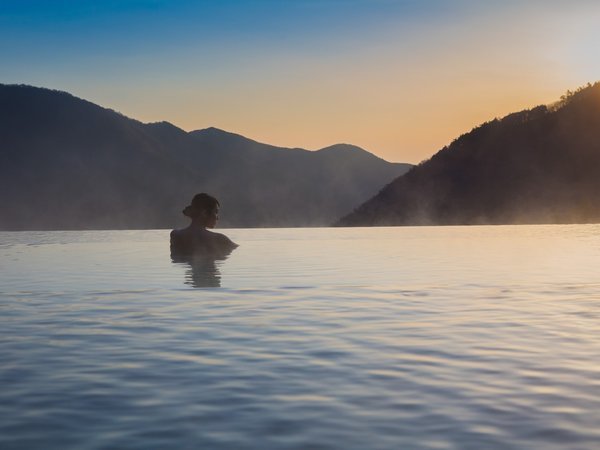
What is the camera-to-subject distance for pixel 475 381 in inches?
313

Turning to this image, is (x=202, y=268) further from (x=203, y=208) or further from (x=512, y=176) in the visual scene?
(x=512, y=176)

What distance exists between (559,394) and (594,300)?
28.9 feet

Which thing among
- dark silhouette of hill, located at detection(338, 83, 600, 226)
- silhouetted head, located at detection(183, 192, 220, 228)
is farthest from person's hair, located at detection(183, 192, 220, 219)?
dark silhouette of hill, located at detection(338, 83, 600, 226)

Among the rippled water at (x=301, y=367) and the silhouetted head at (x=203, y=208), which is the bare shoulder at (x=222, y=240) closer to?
the silhouetted head at (x=203, y=208)

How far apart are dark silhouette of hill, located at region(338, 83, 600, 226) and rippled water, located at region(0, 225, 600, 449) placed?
13840 centimetres

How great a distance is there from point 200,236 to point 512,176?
147 m

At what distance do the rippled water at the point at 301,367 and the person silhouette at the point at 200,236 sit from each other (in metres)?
8.82

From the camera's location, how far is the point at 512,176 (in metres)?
169

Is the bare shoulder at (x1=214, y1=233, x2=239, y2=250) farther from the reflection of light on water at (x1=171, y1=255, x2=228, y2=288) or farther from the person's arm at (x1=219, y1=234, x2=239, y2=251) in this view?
the reflection of light on water at (x1=171, y1=255, x2=228, y2=288)

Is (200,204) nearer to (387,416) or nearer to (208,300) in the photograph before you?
(208,300)

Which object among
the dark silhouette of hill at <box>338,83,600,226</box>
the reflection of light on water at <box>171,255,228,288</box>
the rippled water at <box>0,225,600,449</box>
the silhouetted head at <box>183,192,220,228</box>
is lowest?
the rippled water at <box>0,225,600,449</box>

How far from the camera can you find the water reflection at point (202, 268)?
780 inches

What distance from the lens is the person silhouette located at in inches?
1087

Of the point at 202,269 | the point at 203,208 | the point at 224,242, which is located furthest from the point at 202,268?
the point at 224,242
